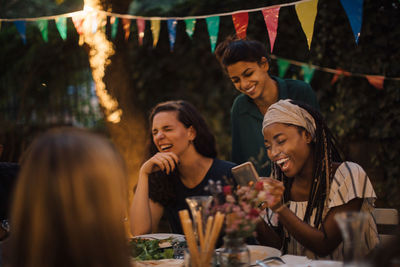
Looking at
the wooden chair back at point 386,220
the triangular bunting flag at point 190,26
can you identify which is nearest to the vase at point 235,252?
the wooden chair back at point 386,220

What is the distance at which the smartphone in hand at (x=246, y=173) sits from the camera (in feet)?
6.26

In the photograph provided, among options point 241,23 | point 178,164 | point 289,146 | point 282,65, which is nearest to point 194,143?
point 178,164

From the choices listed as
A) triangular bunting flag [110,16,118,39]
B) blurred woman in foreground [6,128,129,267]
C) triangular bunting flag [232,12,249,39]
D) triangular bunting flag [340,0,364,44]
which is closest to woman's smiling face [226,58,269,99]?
triangular bunting flag [232,12,249,39]

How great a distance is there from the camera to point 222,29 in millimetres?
4531

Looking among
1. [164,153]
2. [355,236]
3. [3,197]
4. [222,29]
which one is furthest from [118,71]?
[355,236]

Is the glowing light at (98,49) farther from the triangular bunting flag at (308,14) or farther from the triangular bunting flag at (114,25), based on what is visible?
the triangular bunting flag at (308,14)

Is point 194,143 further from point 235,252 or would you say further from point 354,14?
point 235,252

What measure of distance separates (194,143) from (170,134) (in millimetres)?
173

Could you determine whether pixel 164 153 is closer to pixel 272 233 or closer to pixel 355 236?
pixel 272 233

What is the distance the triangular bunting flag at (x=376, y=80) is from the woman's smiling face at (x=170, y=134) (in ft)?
6.76

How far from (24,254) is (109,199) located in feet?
0.63

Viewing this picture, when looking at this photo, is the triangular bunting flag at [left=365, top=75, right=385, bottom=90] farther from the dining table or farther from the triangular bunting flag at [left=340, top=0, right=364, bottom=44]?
the dining table

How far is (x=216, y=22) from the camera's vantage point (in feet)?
11.0

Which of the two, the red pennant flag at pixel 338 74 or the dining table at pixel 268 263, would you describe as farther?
the red pennant flag at pixel 338 74
